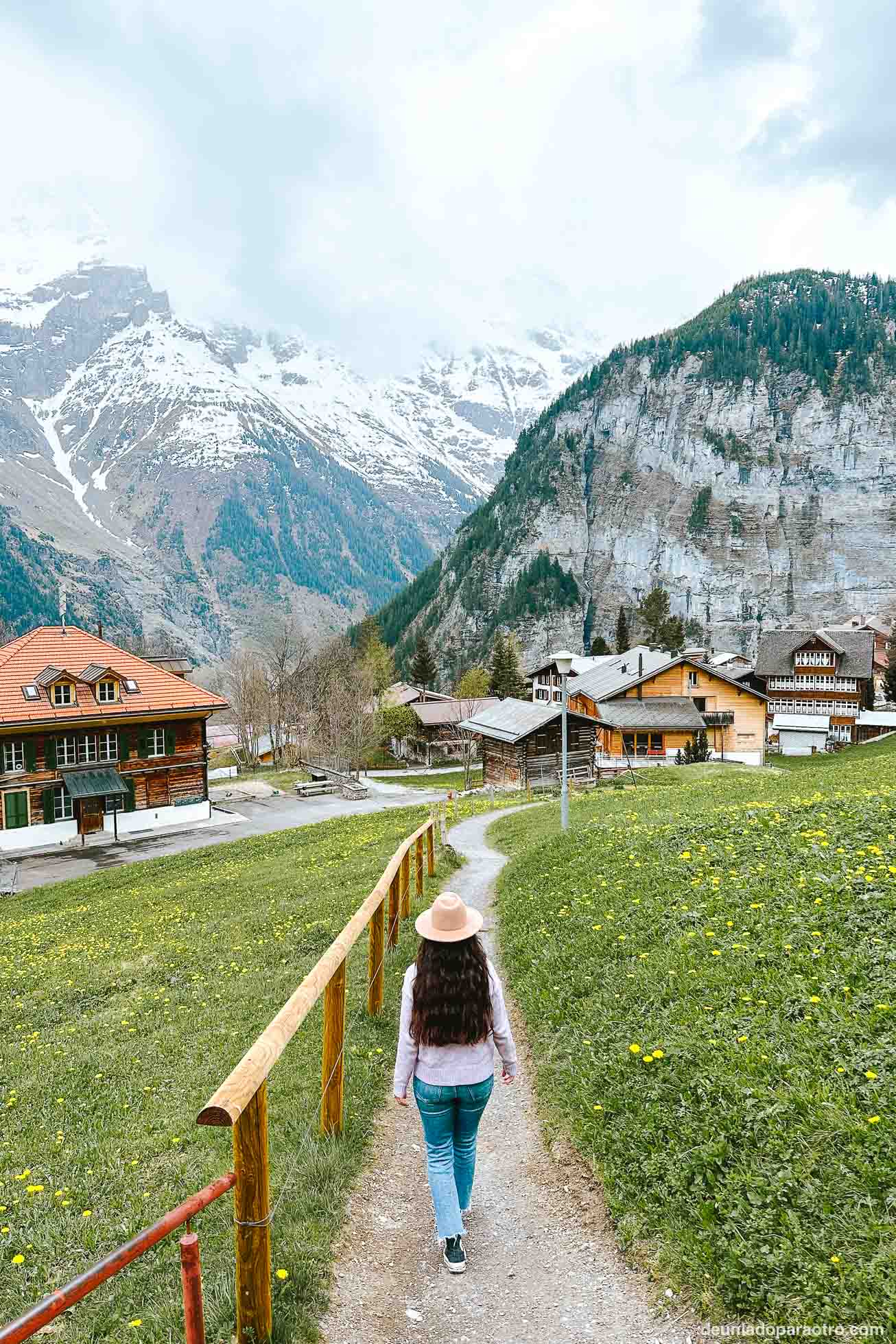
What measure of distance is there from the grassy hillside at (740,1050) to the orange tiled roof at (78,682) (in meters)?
32.8

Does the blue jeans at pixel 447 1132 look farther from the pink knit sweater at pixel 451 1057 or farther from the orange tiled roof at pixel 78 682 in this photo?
the orange tiled roof at pixel 78 682

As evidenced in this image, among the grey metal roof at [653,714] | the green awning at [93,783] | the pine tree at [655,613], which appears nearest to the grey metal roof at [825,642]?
the grey metal roof at [653,714]

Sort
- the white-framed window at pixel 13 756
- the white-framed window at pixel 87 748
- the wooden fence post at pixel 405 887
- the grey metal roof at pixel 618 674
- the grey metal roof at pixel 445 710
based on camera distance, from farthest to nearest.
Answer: the grey metal roof at pixel 445 710
the grey metal roof at pixel 618 674
the white-framed window at pixel 87 748
the white-framed window at pixel 13 756
the wooden fence post at pixel 405 887

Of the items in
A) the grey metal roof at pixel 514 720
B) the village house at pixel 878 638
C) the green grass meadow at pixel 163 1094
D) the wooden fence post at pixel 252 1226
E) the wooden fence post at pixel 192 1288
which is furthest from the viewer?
the village house at pixel 878 638

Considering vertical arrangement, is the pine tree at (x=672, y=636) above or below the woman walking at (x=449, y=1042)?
above

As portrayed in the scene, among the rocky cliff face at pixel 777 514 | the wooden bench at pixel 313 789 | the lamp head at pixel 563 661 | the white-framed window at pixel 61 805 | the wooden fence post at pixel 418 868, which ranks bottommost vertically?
the wooden bench at pixel 313 789

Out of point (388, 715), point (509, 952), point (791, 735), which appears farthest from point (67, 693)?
point (791, 735)

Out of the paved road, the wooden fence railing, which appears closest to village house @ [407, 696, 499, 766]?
the paved road

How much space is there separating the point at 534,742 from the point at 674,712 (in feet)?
51.6

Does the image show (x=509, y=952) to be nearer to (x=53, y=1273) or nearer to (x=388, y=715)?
(x=53, y=1273)

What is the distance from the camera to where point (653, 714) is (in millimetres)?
62719

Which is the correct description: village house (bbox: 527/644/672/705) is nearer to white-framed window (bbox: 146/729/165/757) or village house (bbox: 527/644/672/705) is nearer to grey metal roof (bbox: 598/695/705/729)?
grey metal roof (bbox: 598/695/705/729)

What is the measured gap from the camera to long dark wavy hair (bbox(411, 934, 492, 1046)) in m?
5.55

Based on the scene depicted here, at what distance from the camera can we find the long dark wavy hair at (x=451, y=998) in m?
5.55
